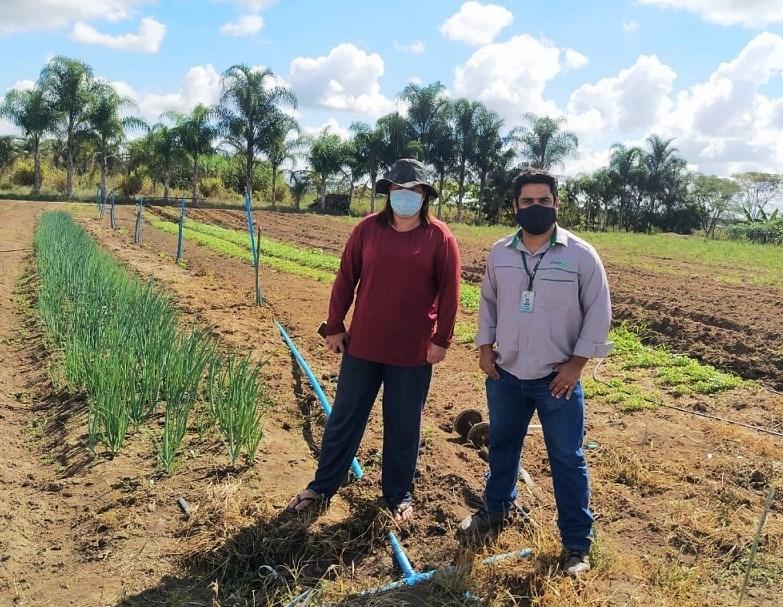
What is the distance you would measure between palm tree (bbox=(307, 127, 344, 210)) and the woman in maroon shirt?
31.6 metres

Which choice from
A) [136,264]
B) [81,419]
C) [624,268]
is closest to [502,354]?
[81,419]

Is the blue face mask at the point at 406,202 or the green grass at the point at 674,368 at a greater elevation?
the blue face mask at the point at 406,202

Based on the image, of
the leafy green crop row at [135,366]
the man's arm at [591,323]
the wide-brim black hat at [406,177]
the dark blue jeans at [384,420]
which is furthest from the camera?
the leafy green crop row at [135,366]

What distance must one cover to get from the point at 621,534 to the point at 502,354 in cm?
107

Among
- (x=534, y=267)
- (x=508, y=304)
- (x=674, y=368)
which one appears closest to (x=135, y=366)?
(x=508, y=304)

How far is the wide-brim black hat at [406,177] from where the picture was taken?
2482mm

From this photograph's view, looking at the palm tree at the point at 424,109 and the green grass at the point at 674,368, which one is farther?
the palm tree at the point at 424,109

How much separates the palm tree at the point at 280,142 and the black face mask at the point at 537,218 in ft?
98.2

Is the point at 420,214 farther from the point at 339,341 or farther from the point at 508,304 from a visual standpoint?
the point at 339,341

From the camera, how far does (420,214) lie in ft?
8.33

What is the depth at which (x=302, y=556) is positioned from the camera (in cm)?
248

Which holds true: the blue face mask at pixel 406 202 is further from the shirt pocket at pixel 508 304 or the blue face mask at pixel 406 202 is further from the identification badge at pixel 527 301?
the identification badge at pixel 527 301

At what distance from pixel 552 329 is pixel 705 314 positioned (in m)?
6.60

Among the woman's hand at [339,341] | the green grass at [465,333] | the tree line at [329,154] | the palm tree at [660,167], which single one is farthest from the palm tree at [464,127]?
the woman's hand at [339,341]
